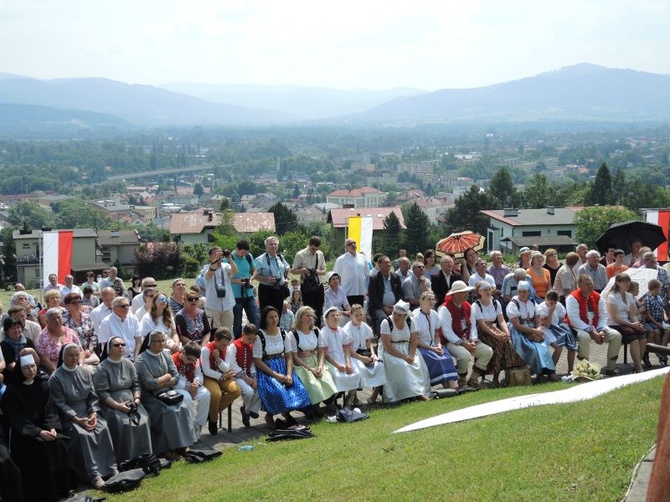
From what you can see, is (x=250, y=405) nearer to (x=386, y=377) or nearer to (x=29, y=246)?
(x=386, y=377)

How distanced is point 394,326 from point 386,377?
72 cm

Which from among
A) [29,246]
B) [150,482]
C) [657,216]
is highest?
[657,216]

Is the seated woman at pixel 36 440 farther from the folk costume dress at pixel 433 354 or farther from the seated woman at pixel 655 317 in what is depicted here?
the seated woman at pixel 655 317

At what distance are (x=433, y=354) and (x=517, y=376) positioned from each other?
1.24m

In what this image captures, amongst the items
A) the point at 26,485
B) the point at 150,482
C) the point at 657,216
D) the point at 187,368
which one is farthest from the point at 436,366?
the point at 657,216

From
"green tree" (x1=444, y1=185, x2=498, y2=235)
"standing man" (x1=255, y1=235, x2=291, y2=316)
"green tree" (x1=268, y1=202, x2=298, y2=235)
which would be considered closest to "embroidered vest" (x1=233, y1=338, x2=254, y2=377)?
"standing man" (x1=255, y1=235, x2=291, y2=316)

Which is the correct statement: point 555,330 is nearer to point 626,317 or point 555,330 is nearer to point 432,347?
point 626,317

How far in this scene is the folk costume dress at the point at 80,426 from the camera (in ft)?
29.8

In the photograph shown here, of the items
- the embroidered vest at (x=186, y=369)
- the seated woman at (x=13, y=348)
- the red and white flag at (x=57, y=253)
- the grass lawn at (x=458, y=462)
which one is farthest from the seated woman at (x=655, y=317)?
the red and white flag at (x=57, y=253)

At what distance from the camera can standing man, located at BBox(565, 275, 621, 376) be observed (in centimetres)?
1316

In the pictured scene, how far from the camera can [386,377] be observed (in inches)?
477

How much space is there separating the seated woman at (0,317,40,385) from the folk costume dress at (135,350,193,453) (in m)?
1.25

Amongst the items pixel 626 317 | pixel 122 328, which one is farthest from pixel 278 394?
pixel 626 317

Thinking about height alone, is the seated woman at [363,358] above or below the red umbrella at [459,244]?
below
